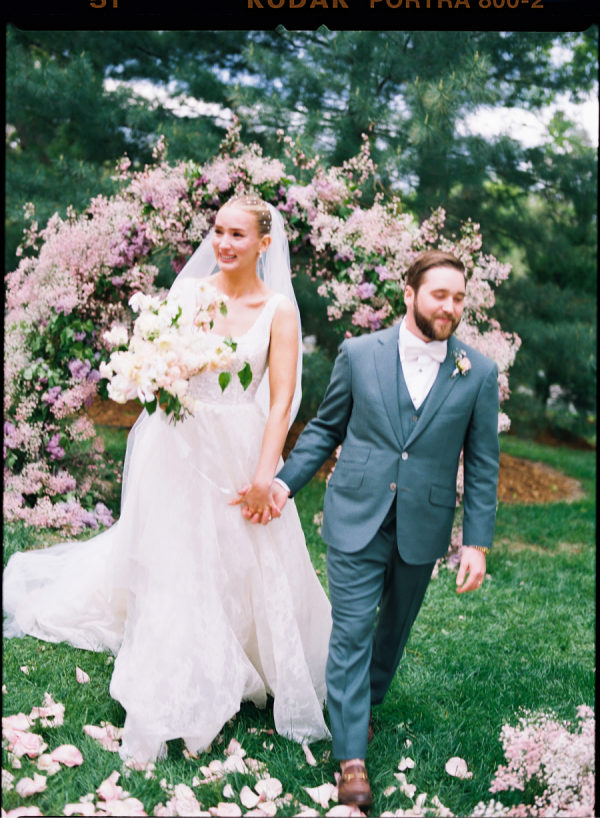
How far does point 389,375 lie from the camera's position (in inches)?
118

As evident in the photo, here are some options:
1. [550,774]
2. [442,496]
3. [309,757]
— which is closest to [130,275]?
[442,496]

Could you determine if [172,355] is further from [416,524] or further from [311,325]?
[311,325]

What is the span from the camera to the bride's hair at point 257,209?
11.1 feet

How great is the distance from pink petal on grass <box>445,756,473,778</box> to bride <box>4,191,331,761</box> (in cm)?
54

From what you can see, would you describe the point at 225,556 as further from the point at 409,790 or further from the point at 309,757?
the point at 409,790

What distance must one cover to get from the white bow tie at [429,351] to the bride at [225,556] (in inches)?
22.8

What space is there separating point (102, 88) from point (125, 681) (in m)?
6.88

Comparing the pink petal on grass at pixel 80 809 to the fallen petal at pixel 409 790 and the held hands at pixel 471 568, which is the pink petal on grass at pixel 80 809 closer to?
the fallen petal at pixel 409 790

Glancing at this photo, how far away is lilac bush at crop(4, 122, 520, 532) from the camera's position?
574cm

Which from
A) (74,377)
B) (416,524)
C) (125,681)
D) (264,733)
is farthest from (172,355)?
(74,377)

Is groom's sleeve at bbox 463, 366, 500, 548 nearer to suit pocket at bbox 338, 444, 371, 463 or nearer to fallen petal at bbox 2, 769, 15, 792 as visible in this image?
suit pocket at bbox 338, 444, 371, 463

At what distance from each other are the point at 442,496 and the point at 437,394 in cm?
40

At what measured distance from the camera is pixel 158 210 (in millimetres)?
5820

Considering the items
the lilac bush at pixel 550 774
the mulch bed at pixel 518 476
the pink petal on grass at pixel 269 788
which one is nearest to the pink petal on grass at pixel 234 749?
the pink petal on grass at pixel 269 788
